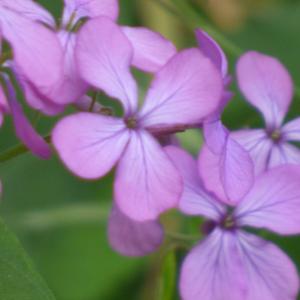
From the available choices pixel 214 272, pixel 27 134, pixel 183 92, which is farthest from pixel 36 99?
pixel 214 272

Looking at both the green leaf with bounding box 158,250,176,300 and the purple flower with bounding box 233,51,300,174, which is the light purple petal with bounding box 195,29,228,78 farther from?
the green leaf with bounding box 158,250,176,300

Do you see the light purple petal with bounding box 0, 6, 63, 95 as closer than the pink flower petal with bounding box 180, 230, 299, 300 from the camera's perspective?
Yes

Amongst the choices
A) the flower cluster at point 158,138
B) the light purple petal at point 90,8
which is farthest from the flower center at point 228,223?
the light purple petal at point 90,8

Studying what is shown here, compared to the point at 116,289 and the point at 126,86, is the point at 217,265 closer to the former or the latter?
the point at 126,86

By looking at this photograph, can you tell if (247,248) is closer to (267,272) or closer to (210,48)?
(267,272)

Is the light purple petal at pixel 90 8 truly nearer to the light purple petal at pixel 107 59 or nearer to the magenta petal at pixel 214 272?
the light purple petal at pixel 107 59

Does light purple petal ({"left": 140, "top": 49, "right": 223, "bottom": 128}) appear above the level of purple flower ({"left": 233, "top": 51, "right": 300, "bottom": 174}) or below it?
above

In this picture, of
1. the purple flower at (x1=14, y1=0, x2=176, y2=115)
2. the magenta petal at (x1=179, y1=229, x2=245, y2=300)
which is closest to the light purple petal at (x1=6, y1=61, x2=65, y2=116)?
the purple flower at (x1=14, y1=0, x2=176, y2=115)
